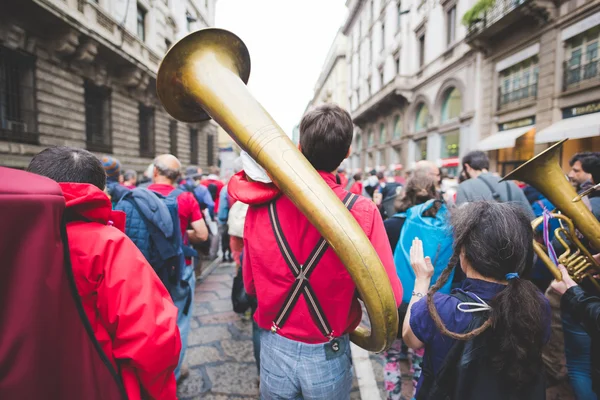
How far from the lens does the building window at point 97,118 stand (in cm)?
1098

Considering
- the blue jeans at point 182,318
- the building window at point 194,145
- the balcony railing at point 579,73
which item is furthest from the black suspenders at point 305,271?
the building window at point 194,145

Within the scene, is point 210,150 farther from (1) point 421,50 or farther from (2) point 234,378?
(2) point 234,378

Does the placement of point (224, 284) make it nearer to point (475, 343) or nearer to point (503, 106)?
point (475, 343)

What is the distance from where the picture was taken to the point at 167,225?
7.75 feet

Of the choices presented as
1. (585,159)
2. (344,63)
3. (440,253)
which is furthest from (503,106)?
(344,63)

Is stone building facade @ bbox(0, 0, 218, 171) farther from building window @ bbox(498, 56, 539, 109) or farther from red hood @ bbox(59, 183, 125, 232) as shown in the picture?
building window @ bbox(498, 56, 539, 109)

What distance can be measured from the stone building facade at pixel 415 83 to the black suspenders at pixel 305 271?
903cm

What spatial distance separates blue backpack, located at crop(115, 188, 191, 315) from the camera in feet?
7.50

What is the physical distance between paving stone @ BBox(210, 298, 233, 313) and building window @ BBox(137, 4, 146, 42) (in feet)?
44.0

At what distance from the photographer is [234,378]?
9.24ft

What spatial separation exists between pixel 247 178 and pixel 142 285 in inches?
23.0

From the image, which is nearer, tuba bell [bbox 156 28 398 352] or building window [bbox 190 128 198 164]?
tuba bell [bbox 156 28 398 352]

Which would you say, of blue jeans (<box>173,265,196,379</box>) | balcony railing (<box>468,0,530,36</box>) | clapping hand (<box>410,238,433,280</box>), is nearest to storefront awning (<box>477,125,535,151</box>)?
balcony railing (<box>468,0,530,36</box>)

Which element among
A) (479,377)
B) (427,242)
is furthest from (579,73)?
(479,377)
